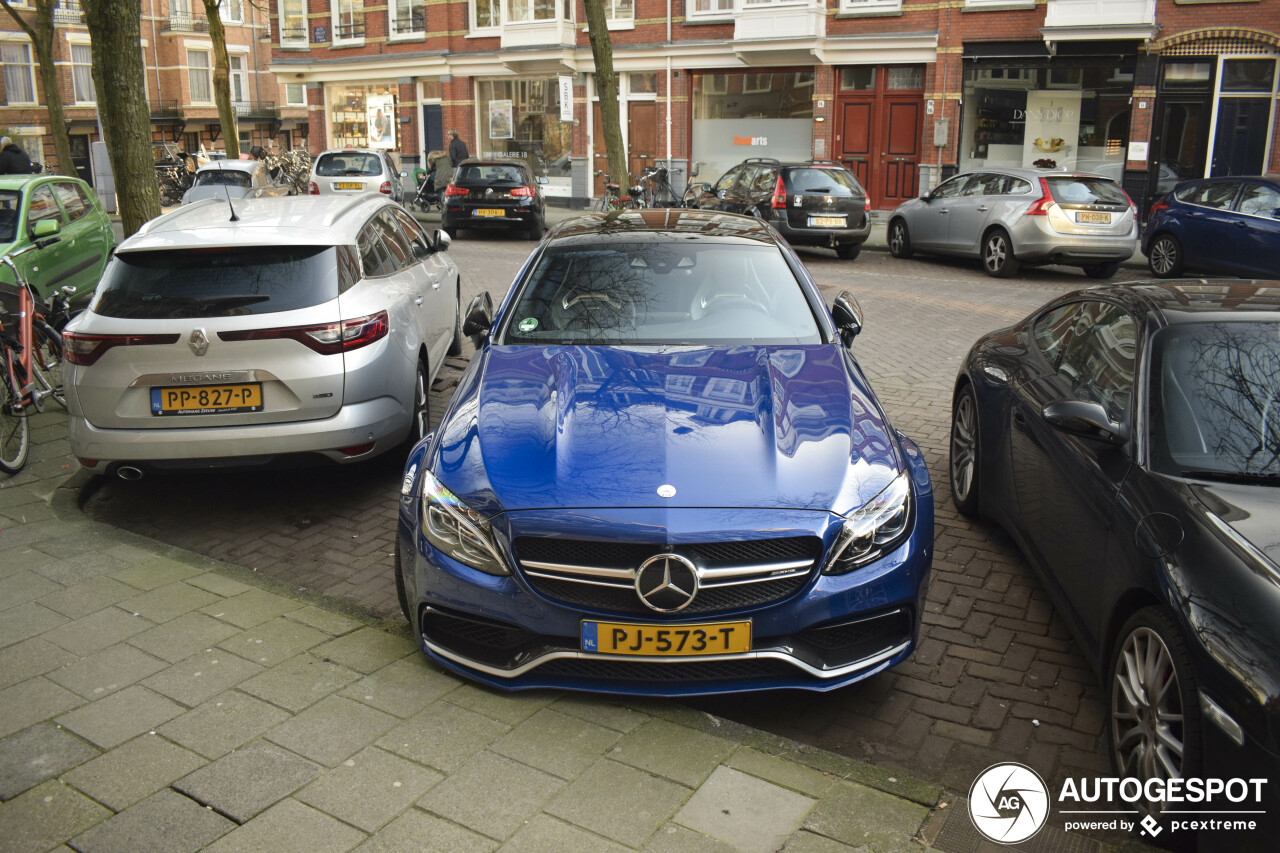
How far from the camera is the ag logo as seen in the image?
307 centimetres

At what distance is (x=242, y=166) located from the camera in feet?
79.6

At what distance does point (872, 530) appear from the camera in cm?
363

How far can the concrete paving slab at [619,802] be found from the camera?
2979mm

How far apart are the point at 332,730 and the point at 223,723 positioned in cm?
38

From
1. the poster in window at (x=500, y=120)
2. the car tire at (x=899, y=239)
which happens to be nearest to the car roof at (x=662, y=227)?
the car tire at (x=899, y=239)

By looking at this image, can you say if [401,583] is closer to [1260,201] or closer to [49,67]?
[1260,201]

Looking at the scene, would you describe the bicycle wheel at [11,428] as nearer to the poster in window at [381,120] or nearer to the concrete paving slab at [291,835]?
the concrete paving slab at [291,835]

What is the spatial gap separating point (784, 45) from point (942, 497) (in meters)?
22.7

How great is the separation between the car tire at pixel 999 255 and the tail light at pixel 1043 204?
576 millimetres

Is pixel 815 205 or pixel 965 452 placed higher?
pixel 815 205

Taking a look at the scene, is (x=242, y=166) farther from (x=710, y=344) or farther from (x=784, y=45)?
(x=710, y=344)

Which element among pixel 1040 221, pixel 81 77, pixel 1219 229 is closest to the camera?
pixel 1219 229

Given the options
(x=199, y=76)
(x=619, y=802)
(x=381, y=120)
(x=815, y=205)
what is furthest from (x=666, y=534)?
(x=199, y=76)

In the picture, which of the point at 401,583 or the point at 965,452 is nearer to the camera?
the point at 401,583
